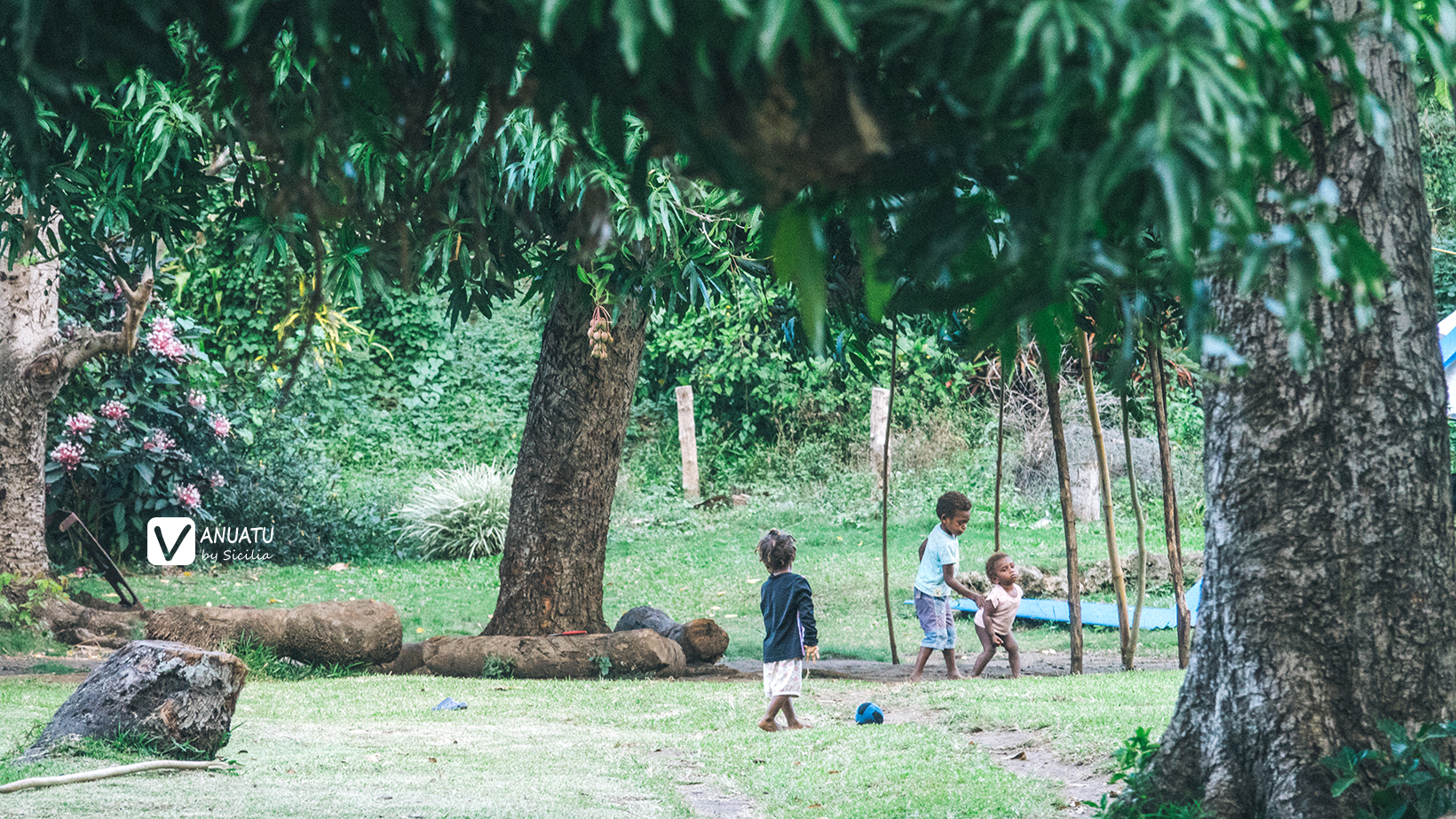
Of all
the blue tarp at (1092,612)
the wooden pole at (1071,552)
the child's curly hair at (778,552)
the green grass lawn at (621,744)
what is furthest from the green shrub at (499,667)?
the blue tarp at (1092,612)

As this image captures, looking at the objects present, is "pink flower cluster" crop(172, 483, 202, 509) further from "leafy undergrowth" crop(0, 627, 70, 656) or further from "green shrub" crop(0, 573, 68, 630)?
"leafy undergrowth" crop(0, 627, 70, 656)

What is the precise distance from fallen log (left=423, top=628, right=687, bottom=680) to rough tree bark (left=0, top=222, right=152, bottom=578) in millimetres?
3624

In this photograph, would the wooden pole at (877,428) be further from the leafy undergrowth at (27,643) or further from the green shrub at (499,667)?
the leafy undergrowth at (27,643)

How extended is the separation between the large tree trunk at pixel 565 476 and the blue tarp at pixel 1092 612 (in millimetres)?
4094

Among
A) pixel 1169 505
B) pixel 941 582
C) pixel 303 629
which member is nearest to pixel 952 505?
pixel 941 582

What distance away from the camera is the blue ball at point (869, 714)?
626 cm

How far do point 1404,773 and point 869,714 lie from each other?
342 centimetres

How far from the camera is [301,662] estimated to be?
27.4 feet

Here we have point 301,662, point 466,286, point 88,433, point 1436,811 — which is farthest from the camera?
point 88,433

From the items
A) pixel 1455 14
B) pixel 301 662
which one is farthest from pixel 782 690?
pixel 1455 14

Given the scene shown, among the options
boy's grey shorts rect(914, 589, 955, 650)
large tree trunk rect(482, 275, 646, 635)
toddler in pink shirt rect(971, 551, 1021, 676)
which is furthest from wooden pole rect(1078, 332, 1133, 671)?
large tree trunk rect(482, 275, 646, 635)

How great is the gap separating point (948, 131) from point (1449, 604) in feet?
8.30

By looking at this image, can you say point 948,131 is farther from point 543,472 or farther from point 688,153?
point 543,472

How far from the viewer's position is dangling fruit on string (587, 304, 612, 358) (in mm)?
7605
